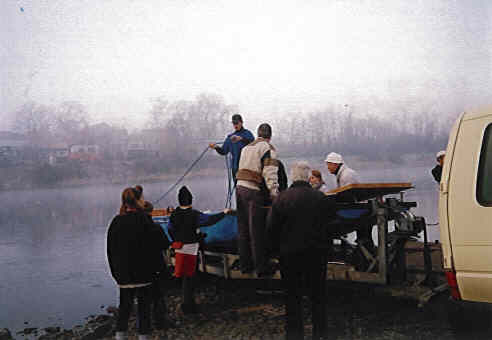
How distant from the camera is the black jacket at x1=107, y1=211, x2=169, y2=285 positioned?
3.98 meters

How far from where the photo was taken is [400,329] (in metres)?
4.56

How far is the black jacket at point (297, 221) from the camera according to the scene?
12.2 feet

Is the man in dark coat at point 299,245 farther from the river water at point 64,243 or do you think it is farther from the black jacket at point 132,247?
the river water at point 64,243

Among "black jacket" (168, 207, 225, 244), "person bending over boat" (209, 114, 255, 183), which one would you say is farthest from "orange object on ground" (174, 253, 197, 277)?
"person bending over boat" (209, 114, 255, 183)

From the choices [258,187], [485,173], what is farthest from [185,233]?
[485,173]

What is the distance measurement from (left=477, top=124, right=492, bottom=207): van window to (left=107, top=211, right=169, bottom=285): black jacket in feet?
8.42

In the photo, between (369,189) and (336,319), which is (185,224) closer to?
(336,319)

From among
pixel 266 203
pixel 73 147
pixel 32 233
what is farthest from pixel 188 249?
pixel 32 233

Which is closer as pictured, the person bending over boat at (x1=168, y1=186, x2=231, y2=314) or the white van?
the white van

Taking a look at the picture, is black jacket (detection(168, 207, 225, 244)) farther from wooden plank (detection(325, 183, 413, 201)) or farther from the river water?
the river water

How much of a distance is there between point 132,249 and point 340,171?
9.54 ft

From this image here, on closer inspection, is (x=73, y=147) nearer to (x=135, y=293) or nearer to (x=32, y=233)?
(x=32, y=233)

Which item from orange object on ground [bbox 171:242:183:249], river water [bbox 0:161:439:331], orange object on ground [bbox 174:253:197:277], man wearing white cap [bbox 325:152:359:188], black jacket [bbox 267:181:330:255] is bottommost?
river water [bbox 0:161:439:331]

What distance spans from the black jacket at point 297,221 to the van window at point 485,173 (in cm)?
119
